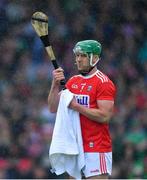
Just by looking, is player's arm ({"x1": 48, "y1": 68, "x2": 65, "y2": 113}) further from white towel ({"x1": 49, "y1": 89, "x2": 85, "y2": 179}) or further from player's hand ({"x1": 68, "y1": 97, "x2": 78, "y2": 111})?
player's hand ({"x1": 68, "y1": 97, "x2": 78, "y2": 111})

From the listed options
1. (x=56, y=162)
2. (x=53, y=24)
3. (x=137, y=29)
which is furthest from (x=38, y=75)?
(x=56, y=162)

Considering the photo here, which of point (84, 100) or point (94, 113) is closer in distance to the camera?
point (94, 113)

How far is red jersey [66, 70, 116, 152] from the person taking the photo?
6.29m

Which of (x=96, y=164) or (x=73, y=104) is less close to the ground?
(x=73, y=104)

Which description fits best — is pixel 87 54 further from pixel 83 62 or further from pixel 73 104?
pixel 73 104

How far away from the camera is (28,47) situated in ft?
35.9

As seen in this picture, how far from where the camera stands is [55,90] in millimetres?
6316

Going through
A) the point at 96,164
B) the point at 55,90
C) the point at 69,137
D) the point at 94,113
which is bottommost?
the point at 96,164

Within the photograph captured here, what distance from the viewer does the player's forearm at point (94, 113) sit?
619 cm

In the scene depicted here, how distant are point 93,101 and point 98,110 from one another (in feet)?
0.37

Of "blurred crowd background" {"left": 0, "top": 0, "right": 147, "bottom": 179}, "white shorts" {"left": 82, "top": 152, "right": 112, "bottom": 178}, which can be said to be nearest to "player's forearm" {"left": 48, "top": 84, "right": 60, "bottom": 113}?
"white shorts" {"left": 82, "top": 152, "right": 112, "bottom": 178}

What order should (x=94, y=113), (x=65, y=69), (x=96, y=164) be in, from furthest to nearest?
(x=65, y=69)
(x=96, y=164)
(x=94, y=113)

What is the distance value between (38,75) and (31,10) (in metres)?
1.13

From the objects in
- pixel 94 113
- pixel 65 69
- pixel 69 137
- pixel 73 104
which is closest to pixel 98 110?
pixel 94 113
